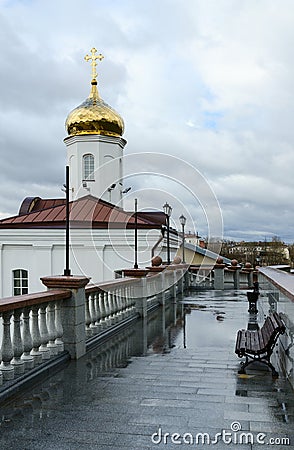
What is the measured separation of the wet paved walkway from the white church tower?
3013 centimetres

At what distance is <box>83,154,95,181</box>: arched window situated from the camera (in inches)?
1508

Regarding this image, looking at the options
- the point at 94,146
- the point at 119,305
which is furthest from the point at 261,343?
the point at 94,146

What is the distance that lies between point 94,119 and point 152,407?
33751 mm

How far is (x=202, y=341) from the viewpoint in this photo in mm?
10133

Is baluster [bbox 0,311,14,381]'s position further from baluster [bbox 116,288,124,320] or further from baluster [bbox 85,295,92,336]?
baluster [bbox 116,288,124,320]

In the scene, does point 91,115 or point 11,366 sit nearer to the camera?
point 11,366

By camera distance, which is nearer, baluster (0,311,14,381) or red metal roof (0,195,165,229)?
baluster (0,311,14,381)

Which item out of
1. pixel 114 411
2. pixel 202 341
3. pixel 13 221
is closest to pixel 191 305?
pixel 202 341

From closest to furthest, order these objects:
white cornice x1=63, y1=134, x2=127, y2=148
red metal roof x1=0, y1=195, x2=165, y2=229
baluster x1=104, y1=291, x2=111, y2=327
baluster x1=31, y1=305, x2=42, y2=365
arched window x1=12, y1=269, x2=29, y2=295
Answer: baluster x1=31, y1=305, x2=42, y2=365 → baluster x1=104, y1=291, x2=111, y2=327 → red metal roof x1=0, y1=195, x2=165, y2=229 → arched window x1=12, y1=269, x2=29, y2=295 → white cornice x1=63, y1=134, x2=127, y2=148

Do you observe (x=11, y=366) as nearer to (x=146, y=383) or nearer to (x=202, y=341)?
(x=146, y=383)

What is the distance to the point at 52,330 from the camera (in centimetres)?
757

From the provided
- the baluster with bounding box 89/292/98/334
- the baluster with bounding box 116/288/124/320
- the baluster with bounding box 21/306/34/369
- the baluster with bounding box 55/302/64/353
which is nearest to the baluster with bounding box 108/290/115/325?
the baluster with bounding box 116/288/124/320

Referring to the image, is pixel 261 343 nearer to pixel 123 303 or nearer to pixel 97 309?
pixel 97 309

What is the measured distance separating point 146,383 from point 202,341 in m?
3.76
